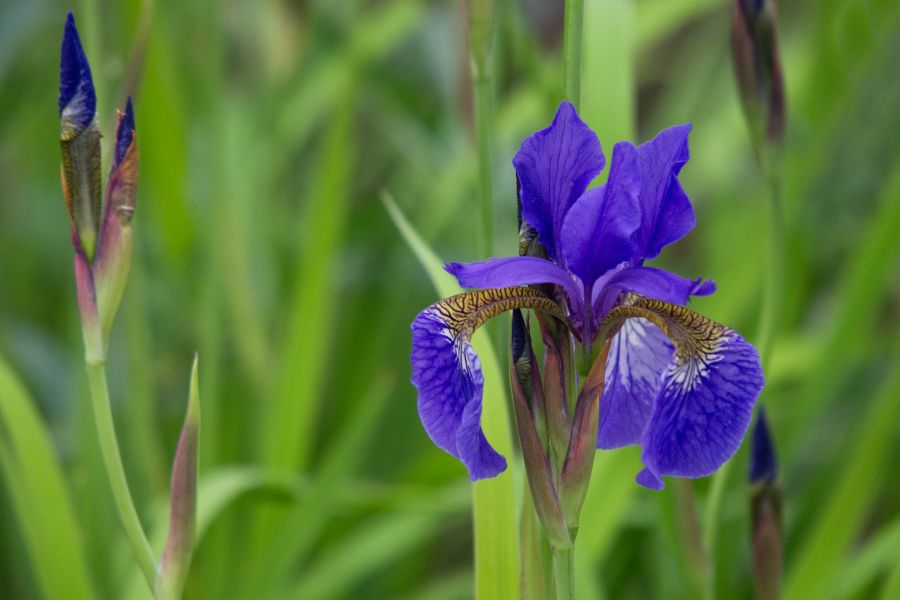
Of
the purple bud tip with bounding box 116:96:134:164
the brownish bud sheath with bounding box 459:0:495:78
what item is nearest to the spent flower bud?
the brownish bud sheath with bounding box 459:0:495:78

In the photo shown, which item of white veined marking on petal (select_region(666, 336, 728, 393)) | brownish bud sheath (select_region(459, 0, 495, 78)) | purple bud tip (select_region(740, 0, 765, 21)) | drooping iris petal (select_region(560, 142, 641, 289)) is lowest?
white veined marking on petal (select_region(666, 336, 728, 393))

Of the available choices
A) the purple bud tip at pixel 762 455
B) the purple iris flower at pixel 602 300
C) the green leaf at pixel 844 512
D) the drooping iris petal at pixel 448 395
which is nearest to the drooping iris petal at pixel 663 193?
the purple iris flower at pixel 602 300

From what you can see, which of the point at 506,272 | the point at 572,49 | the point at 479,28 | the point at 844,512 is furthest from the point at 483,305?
the point at 844,512

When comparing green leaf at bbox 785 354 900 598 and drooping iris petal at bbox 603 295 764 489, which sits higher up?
drooping iris petal at bbox 603 295 764 489

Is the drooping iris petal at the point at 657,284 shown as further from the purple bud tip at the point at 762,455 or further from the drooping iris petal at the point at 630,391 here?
the purple bud tip at the point at 762,455

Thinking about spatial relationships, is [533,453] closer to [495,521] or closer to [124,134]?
[495,521]

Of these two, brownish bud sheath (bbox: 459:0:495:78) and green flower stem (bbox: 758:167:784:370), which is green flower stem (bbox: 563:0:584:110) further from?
green flower stem (bbox: 758:167:784:370)

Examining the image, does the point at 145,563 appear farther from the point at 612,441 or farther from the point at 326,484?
the point at 326,484
